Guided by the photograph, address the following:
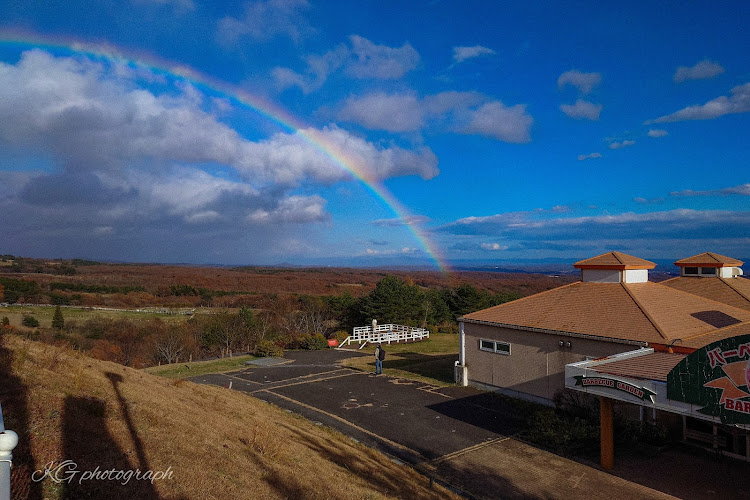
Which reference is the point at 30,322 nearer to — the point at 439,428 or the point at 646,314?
the point at 439,428

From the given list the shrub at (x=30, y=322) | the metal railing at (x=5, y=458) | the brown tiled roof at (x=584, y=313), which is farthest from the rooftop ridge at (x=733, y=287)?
the shrub at (x=30, y=322)

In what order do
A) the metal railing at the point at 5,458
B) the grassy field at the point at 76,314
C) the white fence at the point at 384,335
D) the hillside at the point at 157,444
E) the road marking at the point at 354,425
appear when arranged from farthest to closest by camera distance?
1. the grassy field at the point at 76,314
2. the white fence at the point at 384,335
3. the road marking at the point at 354,425
4. the hillside at the point at 157,444
5. the metal railing at the point at 5,458

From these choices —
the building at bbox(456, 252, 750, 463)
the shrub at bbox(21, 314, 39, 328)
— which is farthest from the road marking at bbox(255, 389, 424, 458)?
the shrub at bbox(21, 314, 39, 328)

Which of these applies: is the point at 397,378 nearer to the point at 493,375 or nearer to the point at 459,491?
the point at 493,375

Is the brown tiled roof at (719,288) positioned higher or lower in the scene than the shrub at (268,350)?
higher

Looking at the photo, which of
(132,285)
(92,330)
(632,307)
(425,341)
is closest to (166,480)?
(632,307)

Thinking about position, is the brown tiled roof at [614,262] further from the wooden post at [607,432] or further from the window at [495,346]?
the wooden post at [607,432]
